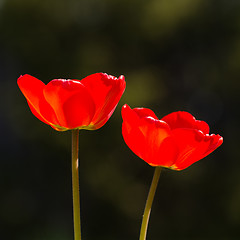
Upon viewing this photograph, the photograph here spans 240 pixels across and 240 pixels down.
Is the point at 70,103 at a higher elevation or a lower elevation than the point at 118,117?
lower

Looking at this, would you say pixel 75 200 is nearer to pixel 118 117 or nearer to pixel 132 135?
pixel 132 135

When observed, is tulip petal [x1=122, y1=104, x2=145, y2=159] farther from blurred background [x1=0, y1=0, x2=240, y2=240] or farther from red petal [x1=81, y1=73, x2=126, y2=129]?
blurred background [x1=0, y1=0, x2=240, y2=240]

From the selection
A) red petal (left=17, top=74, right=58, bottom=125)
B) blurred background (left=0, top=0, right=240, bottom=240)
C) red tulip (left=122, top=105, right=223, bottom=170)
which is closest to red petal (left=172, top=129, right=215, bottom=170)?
red tulip (left=122, top=105, right=223, bottom=170)

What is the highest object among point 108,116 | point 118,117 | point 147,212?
point 118,117

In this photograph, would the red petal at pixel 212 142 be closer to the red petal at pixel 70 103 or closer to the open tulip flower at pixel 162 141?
the open tulip flower at pixel 162 141

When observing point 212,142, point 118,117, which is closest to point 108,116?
point 212,142

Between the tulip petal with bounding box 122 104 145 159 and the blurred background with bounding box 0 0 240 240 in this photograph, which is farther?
the blurred background with bounding box 0 0 240 240

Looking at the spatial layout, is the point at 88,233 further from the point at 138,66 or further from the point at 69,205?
the point at 138,66
